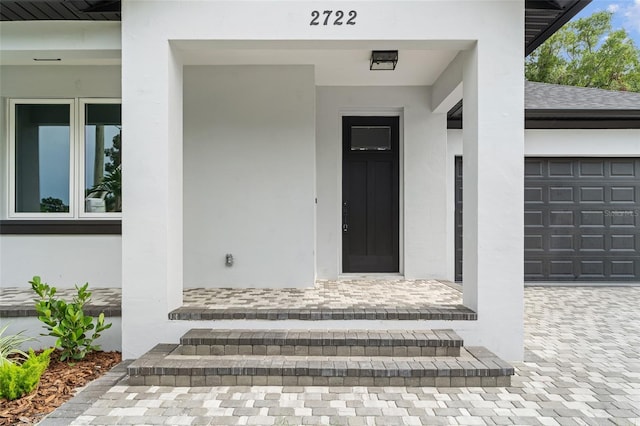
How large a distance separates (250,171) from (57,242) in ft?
8.89

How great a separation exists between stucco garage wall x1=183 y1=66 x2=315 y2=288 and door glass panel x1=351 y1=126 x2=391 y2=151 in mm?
1305

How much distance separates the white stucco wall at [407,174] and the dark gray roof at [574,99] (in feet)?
6.18

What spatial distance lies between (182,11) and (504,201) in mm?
3527

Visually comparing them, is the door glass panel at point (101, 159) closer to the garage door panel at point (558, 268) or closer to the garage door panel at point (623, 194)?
the garage door panel at point (558, 268)

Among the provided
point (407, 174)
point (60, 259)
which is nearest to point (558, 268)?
point (407, 174)

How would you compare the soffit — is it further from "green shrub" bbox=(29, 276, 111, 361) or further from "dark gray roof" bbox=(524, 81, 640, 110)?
"dark gray roof" bbox=(524, 81, 640, 110)

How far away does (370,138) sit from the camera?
668 centimetres

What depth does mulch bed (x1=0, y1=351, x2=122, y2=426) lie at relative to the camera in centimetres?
287

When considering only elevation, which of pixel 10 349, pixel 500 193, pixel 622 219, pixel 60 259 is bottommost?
pixel 10 349

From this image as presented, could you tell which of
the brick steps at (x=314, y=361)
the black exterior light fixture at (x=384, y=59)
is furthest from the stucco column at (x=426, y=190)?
the brick steps at (x=314, y=361)

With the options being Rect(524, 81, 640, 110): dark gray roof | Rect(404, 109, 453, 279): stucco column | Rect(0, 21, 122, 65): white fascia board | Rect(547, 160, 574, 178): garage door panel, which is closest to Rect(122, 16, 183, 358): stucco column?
Rect(0, 21, 122, 65): white fascia board

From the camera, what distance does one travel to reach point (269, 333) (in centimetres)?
385

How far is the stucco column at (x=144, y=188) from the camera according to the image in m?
3.91

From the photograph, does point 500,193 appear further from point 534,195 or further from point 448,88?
point 534,195
